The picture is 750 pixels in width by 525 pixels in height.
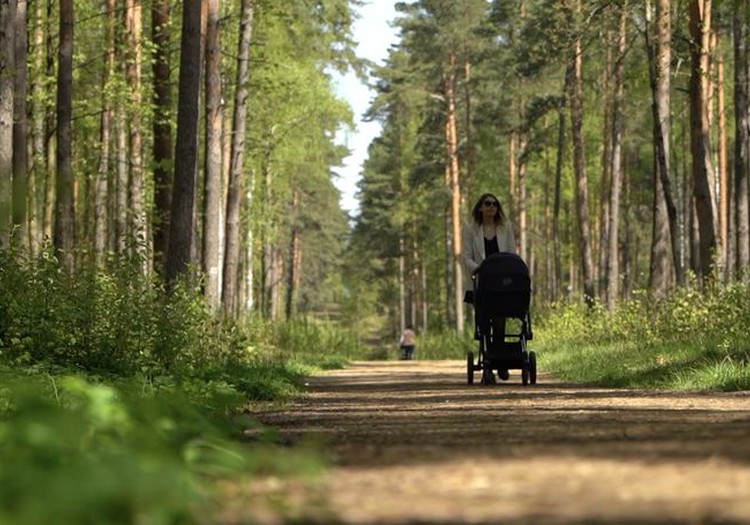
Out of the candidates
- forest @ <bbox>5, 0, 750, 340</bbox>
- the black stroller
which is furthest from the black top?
forest @ <bbox>5, 0, 750, 340</bbox>

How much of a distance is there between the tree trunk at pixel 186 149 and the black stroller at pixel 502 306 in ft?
17.4

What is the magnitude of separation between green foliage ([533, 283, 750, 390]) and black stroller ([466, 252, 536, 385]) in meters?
1.08

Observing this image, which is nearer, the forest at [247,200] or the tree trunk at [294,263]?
the forest at [247,200]

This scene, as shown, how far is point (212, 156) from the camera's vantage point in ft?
85.2

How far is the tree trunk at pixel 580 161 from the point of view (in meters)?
41.5

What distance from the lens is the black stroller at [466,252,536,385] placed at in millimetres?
14578

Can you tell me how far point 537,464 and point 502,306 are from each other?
995 centimetres

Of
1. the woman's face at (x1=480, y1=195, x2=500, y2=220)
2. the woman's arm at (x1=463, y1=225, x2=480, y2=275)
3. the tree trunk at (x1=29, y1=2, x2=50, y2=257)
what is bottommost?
the woman's arm at (x1=463, y1=225, x2=480, y2=275)

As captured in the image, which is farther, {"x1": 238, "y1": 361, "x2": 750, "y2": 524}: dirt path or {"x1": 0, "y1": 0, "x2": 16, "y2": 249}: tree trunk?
{"x1": 0, "y1": 0, "x2": 16, "y2": 249}: tree trunk

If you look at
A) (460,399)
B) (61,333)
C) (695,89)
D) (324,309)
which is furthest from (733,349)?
(324,309)

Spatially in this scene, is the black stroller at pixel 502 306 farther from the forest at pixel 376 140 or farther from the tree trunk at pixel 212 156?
the tree trunk at pixel 212 156

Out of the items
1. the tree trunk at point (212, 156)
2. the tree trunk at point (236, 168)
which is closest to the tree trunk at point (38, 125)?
the tree trunk at point (236, 168)

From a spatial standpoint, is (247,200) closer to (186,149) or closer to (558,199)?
(558,199)

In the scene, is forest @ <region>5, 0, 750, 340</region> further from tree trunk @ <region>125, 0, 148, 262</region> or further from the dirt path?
the dirt path
